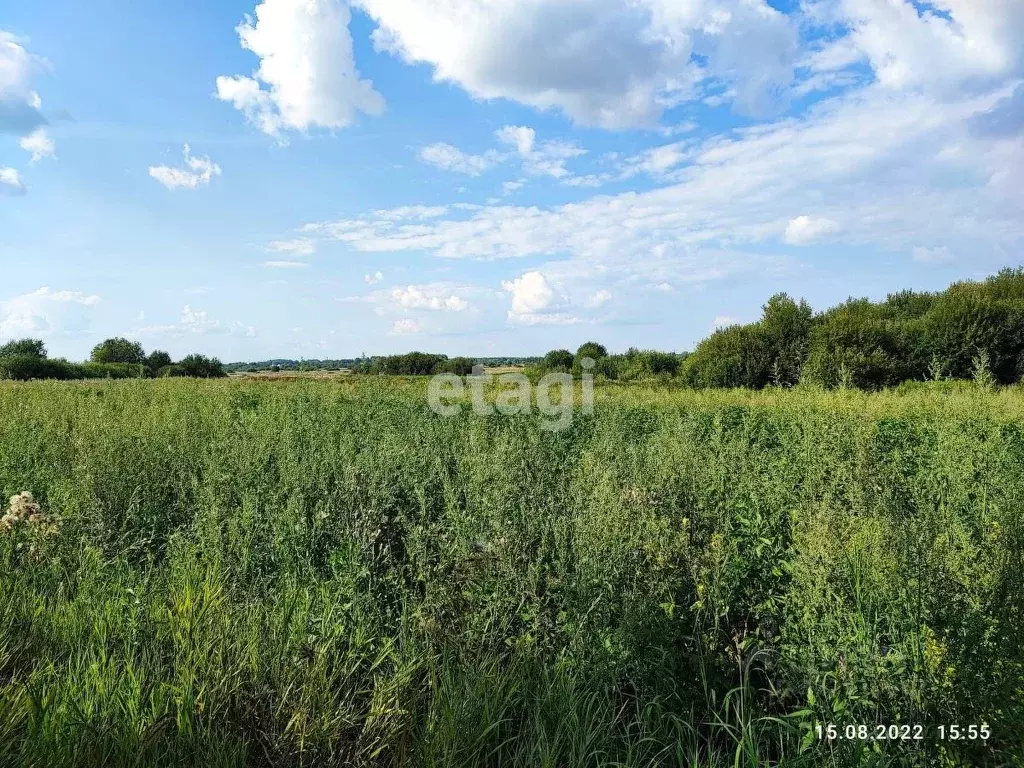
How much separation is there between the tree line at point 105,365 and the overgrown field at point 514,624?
25130mm

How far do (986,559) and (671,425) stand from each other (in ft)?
25.6

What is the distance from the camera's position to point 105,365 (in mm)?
46312

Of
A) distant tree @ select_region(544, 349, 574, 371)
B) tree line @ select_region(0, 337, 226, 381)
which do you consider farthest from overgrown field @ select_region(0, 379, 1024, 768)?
distant tree @ select_region(544, 349, 574, 371)

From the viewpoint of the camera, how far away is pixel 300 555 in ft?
13.6

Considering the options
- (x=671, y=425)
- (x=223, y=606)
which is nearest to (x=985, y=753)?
(x=223, y=606)

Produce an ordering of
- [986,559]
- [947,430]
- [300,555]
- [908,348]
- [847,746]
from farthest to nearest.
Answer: [908,348]
[947,430]
[300,555]
[986,559]
[847,746]

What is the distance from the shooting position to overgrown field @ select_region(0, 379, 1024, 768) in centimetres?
247

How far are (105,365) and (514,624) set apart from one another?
5310cm

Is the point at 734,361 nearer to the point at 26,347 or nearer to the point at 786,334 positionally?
the point at 786,334

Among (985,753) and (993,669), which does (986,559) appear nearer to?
(993,669)

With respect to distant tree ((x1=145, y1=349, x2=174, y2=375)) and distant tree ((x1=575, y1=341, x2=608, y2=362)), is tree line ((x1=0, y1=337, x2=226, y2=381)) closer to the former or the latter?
distant tree ((x1=145, y1=349, x2=174, y2=375))

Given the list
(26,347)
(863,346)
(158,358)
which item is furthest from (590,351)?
(26,347)
